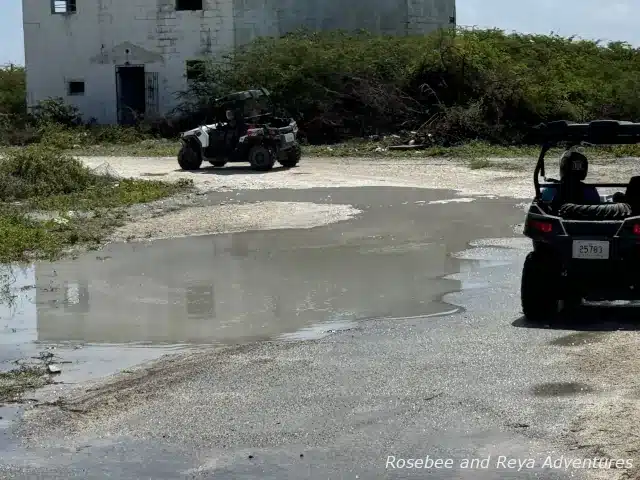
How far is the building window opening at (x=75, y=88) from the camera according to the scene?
40.5 meters

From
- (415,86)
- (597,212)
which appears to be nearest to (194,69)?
(415,86)

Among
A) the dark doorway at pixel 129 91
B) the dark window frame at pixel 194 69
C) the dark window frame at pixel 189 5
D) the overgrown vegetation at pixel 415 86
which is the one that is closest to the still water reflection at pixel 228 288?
the overgrown vegetation at pixel 415 86

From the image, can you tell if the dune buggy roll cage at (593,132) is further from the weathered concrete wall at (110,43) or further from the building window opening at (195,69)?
the weathered concrete wall at (110,43)

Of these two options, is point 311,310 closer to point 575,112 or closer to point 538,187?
point 538,187

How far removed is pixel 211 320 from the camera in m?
10.6

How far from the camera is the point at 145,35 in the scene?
129 ft

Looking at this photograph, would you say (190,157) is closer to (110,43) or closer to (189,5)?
(189,5)

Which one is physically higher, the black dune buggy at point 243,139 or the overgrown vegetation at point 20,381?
the black dune buggy at point 243,139

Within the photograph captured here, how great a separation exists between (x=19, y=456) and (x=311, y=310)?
15.4 feet

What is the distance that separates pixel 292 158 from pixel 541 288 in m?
16.8

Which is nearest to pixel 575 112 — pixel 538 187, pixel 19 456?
pixel 538 187

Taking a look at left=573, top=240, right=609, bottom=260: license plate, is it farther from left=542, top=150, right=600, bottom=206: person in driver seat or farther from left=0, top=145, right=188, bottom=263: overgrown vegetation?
left=0, top=145, right=188, bottom=263: overgrown vegetation

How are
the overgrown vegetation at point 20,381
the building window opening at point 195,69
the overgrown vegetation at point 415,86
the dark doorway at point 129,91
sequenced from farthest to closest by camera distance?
the dark doorway at point 129,91 → the building window opening at point 195,69 → the overgrown vegetation at point 415,86 → the overgrown vegetation at point 20,381

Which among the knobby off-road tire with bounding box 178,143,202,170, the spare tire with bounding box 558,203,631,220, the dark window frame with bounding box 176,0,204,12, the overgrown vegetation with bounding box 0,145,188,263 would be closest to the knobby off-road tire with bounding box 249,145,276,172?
the knobby off-road tire with bounding box 178,143,202,170
